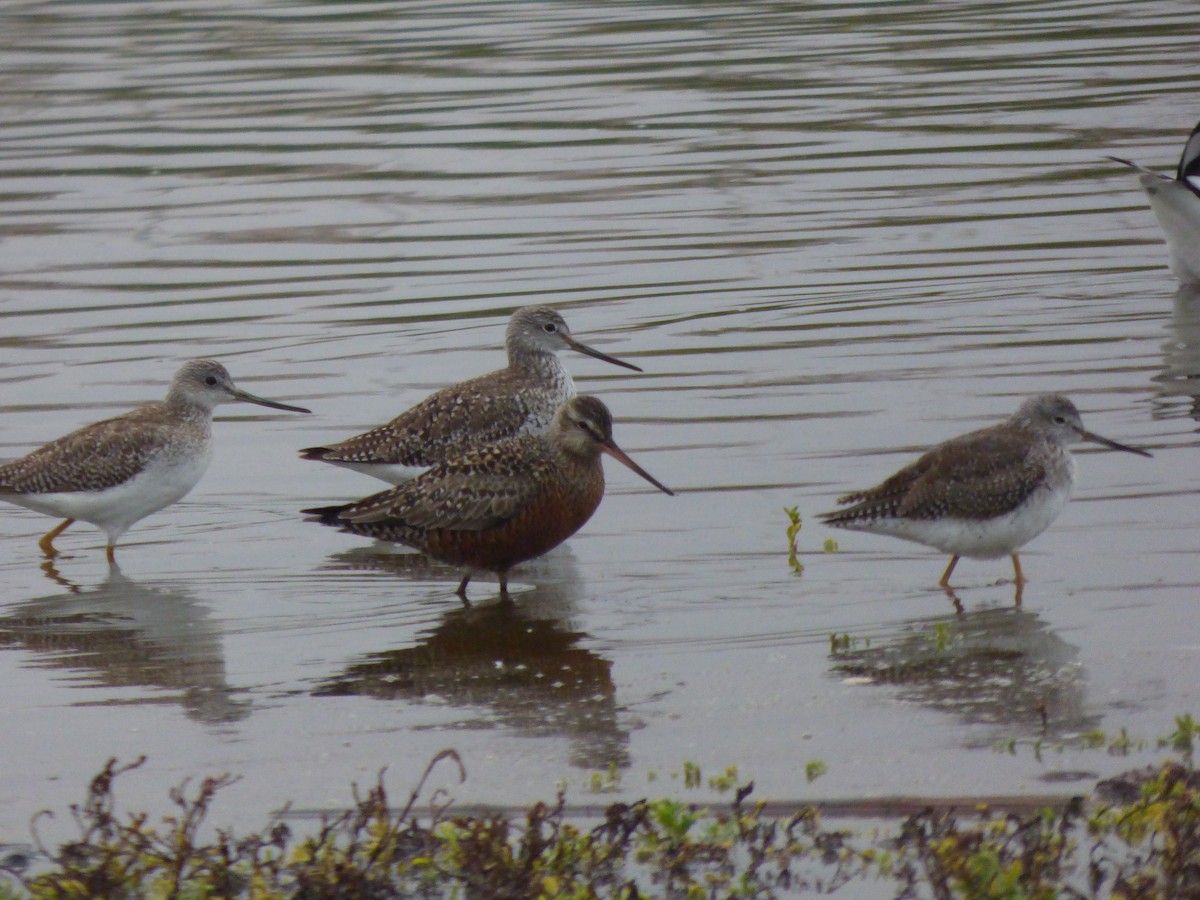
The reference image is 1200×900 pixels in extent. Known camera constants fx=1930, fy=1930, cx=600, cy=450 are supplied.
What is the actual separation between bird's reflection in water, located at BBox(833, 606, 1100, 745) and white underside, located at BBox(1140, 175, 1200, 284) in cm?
696

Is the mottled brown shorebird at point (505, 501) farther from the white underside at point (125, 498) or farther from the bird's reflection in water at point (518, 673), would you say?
the white underside at point (125, 498)

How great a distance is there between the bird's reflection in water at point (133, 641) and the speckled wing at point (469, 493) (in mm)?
992

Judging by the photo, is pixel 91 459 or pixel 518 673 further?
pixel 91 459

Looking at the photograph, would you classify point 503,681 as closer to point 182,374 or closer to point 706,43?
point 182,374

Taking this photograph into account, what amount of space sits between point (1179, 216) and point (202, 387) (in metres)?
7.36

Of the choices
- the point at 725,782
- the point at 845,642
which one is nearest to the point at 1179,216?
the point at 845,642

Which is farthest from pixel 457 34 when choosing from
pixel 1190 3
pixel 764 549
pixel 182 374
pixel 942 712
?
pixel 942 712

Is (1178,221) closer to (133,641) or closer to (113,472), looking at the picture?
(113,472)

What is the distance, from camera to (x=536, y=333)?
37.0ft

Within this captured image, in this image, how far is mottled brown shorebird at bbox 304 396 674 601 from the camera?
8.71m

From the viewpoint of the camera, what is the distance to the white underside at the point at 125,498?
31.7 ft

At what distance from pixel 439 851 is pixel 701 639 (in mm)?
2514

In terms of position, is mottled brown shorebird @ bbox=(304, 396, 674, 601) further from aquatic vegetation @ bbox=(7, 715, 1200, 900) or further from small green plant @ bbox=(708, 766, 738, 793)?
aquatic vegetation @ bbox=(7, 715, 1200, 900)

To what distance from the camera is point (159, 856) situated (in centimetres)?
522
